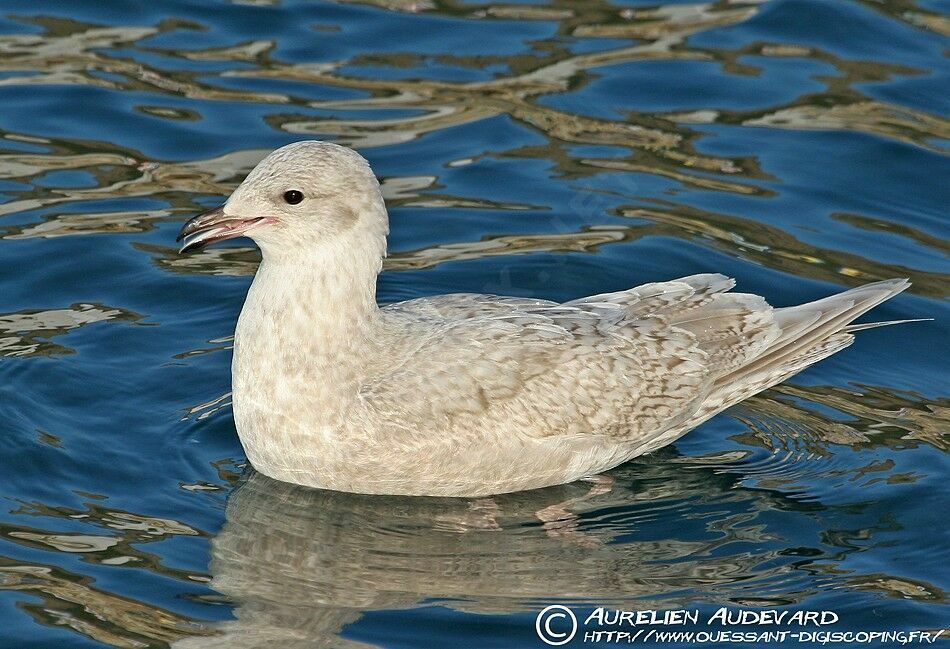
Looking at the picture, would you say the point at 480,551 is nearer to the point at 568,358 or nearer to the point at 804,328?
the point at 568,358

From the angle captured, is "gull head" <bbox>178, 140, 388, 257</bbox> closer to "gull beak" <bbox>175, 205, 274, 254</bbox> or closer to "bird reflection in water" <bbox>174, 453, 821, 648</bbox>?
"gull beak" <bbox>175, 205, 274, 254</bbox>

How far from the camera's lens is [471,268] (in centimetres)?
1120

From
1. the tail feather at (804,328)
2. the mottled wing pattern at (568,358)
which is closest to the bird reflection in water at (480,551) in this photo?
the mottled wing pattern at (568,358)

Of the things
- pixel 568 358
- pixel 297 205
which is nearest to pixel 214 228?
pixel 297 205

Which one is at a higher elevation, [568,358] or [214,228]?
[214,228]

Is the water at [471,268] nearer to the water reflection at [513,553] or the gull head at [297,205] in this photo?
the water reflection at [513,553]

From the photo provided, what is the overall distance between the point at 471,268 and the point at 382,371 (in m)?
2.65

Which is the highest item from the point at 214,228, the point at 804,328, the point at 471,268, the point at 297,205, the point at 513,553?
the point at 297,205

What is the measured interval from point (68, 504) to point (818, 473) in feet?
13.1

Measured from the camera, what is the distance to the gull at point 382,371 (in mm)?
8492

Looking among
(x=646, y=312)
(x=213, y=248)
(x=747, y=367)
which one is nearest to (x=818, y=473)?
(x=747, y=367)

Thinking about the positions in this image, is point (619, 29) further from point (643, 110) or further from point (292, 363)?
point (292, 363)

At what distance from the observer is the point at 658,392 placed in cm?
915

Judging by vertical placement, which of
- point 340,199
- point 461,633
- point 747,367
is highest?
point 340,199
